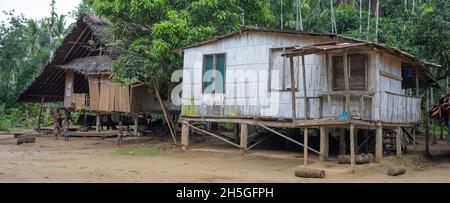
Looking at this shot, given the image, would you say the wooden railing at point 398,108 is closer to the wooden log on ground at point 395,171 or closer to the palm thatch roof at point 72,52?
the wooden log on ground at point 395,171

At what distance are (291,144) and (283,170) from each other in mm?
5159

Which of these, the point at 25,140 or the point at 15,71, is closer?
the point at 25,140

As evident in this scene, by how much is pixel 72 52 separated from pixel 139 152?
990 centimetres

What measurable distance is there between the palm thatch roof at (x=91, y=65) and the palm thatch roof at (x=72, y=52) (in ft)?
0.26

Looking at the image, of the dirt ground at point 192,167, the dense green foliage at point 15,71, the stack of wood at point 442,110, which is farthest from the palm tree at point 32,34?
the stack of wood at point 442,110

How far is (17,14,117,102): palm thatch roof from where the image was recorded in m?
22.4

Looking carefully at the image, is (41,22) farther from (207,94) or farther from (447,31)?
(447,31)

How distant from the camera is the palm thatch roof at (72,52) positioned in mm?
22406

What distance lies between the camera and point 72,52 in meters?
24.2

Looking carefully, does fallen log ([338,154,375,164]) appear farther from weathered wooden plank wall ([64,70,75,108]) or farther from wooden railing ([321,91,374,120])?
weathered wooden plank wall ([64,70,75,108])

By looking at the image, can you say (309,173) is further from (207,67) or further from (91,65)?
(91,65)

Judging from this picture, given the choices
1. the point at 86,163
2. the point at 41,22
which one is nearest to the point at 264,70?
the point at 86,163

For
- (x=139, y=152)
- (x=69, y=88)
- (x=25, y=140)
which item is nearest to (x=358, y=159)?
(x=139, y=152)

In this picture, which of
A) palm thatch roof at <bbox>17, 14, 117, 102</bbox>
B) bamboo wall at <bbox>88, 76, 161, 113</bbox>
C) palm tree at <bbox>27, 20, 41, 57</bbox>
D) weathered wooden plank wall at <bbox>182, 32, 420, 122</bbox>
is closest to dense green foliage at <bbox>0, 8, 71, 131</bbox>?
palm tree at <bbox>27, 20, 41, 57</bbox>
